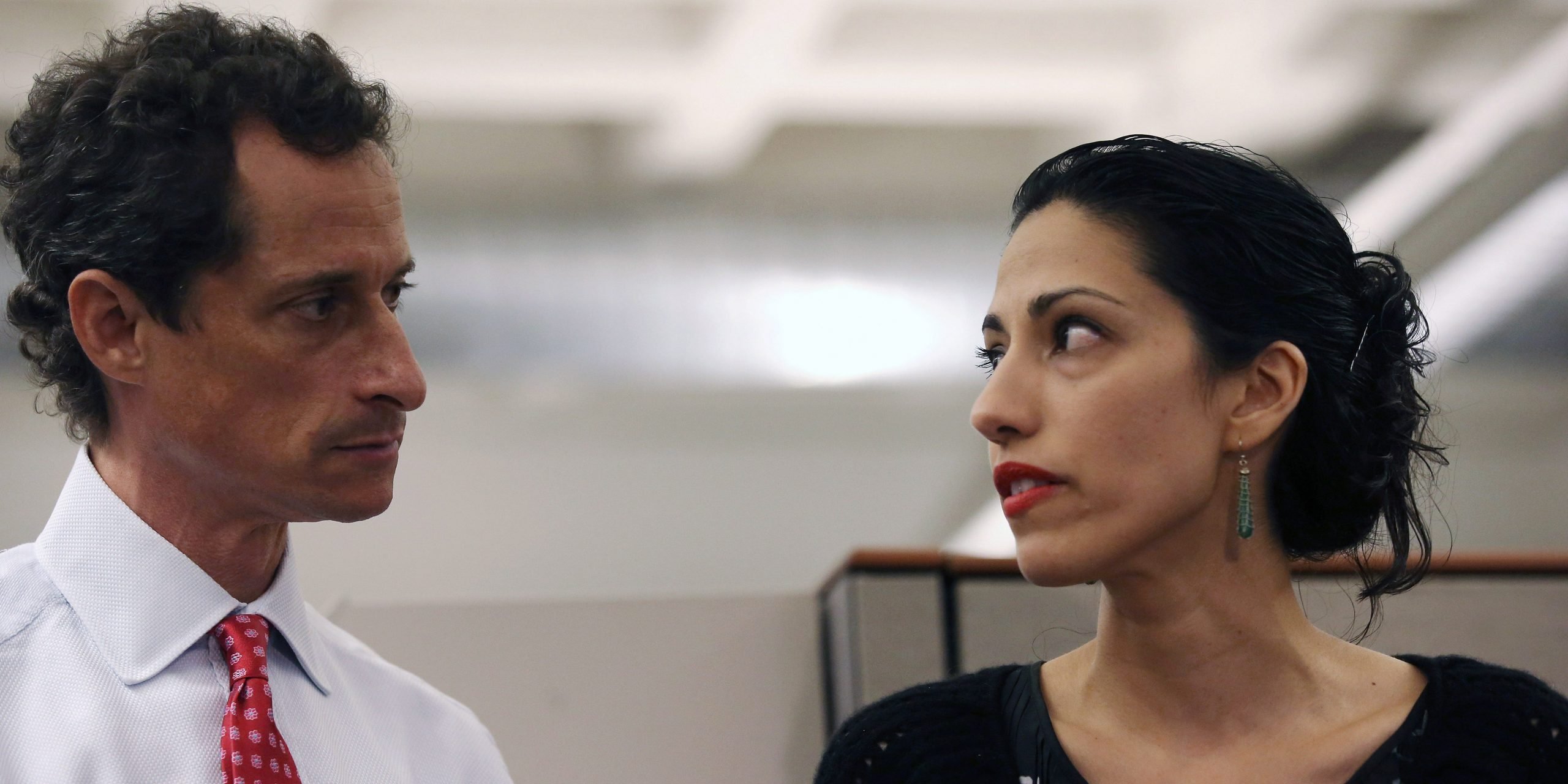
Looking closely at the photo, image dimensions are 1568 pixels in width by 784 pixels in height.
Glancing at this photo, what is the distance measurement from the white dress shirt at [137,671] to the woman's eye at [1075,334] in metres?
0.91

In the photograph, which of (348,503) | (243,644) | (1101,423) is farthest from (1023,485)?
(243,644)

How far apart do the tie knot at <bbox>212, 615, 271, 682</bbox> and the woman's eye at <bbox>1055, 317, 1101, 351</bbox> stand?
0.92 metres

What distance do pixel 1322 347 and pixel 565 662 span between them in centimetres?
137

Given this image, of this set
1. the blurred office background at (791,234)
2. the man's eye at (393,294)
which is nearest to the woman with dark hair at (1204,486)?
the man's eye at (393,294)

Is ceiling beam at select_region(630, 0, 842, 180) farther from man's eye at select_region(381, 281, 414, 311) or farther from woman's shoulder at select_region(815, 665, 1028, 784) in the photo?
woman's shoulder at select_region(815, 665, 1028, 784)

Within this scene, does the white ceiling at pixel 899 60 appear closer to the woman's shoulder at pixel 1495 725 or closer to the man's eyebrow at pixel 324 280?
the man's eyebrow at pixel 324 280

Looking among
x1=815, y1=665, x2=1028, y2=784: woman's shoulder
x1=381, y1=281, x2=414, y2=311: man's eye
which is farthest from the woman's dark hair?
x1=381, y1=281, x2=414, y2=311: man's eye

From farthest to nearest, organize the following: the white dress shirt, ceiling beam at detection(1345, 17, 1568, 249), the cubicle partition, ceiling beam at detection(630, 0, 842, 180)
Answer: ceiling beam at detection(630, 0, 842, 180) → ceiling beam at detection(1345, 17, 1568, 249) → the cubicle partition → the white dress shirt

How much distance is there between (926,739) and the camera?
5.61 ft

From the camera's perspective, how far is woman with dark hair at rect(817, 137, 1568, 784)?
5.09 ft

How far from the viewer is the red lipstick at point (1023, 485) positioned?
1551mm

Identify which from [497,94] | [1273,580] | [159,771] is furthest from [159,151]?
[497,94]

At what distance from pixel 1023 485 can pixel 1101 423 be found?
0.36ft

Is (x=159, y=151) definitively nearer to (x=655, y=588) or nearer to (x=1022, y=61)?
(x=1022, y=61)
